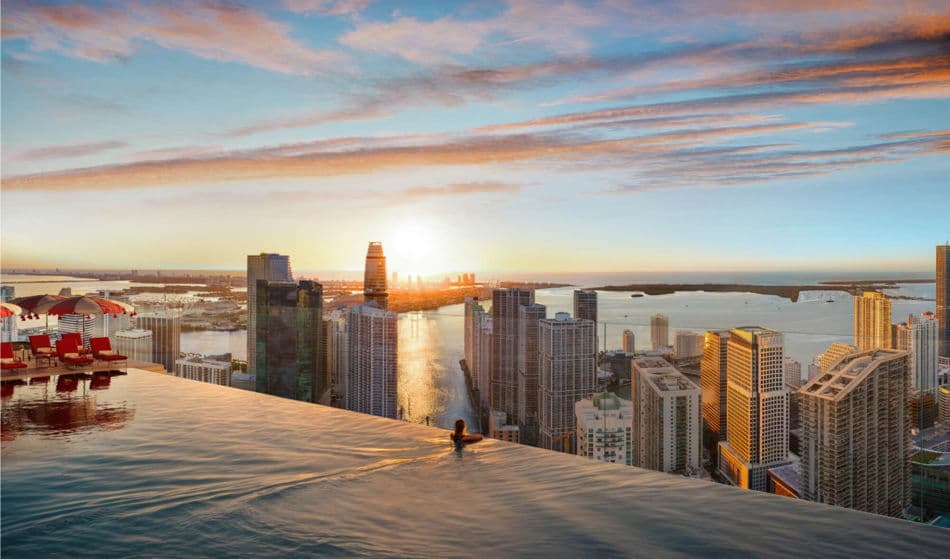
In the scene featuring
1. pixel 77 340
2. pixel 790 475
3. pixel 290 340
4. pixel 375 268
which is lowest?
pixel 790 475

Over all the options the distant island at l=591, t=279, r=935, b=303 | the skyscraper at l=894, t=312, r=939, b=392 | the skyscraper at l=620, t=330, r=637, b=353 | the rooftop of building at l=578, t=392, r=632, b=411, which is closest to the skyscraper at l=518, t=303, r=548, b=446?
the rooftop of building at l=578, t=392, r=632, b=411

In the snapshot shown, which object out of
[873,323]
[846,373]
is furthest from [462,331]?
[873,323]

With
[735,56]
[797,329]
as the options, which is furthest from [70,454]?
[735,56]

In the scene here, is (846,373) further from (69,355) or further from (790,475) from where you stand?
(69,355)

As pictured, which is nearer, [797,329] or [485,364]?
[797,329]

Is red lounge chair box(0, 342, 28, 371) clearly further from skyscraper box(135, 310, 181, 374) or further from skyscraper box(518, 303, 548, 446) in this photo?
skyscraper box(518, 303, 548, 446)

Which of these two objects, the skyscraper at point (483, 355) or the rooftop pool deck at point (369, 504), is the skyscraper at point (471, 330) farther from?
the rooftop pool deck at point (369, 504)

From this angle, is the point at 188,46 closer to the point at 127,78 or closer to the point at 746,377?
the point at 127,78
